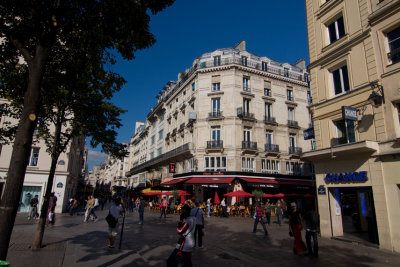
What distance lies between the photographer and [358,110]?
10.6 metres

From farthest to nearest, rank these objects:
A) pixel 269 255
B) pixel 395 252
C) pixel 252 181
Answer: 1. pixel 252 181
2. pixel 395 252
3. pixel 269 255

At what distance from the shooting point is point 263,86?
29.2m

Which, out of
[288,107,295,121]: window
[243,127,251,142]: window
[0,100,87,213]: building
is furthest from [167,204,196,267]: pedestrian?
[288,107,295,121]: window

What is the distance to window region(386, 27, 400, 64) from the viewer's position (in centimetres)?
952

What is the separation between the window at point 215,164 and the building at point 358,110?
13838 mm

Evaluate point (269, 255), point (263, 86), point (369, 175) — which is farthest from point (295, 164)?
point (269, 255)

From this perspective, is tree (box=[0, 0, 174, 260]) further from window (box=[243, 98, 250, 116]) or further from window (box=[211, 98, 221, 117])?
window (box=[243, 98, 250, 116])

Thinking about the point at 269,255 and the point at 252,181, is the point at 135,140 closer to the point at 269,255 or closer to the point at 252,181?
the point at 252,181

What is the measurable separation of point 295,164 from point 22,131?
28576 mm

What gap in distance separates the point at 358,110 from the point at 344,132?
4.48ft

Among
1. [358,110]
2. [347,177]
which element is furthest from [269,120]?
[347,177]

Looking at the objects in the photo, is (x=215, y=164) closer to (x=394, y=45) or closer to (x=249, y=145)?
(x=249, y=145)

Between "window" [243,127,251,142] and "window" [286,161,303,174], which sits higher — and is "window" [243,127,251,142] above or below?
above

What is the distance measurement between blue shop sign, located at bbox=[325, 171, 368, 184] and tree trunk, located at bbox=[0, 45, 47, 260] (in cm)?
1117
